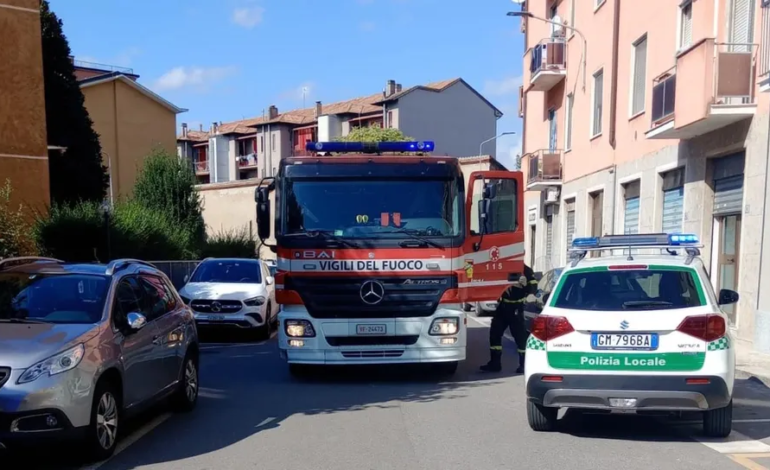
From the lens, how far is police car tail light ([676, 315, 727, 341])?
6.19m

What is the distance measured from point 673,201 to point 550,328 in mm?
10718

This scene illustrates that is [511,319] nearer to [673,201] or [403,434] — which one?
[403,434]

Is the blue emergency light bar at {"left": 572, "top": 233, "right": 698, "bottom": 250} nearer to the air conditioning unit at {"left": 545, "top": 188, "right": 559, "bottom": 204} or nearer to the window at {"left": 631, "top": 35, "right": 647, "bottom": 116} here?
the window at {"left": 631, "top": 35, "right": 647, "bottom": 116}

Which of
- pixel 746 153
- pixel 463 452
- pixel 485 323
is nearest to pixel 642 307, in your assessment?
pixel 463 452

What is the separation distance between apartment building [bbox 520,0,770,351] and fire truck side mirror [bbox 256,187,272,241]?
801 cm

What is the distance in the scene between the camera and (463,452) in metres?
6.26

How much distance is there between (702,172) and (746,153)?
1744mm

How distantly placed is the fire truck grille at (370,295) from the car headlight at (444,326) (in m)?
0.16

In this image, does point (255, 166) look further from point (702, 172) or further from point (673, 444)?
point (673, 444)

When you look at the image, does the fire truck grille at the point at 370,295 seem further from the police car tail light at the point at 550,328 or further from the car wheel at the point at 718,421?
the car wheel at the point at 718,421

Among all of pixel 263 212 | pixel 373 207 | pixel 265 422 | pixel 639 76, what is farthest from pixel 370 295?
pixel 639 76

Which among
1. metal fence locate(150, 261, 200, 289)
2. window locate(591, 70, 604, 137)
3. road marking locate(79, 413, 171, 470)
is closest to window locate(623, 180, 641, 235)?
window locate(591, 70, 604, 137)

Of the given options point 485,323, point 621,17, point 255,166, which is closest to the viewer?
point 485,323

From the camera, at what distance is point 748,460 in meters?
5.98
